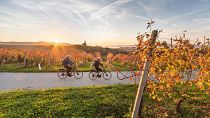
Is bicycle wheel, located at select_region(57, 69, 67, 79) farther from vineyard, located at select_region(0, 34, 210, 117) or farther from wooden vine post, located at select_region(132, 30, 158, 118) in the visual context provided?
wooden vine post, located at select_region(132, 30, 158, 118)

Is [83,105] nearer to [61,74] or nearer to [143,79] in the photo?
[143,79]

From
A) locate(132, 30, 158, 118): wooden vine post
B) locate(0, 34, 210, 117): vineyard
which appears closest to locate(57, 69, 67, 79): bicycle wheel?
locate(0, 34, 210, 117): vineyard

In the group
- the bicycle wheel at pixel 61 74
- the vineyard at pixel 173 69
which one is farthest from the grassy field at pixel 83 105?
the bicycle wheel at pixel 61 74

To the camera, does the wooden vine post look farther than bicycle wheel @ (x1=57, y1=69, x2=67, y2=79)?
No

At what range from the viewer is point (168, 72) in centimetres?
809

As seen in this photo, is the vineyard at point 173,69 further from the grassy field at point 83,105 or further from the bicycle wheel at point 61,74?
the bicycle wheel at point 61,74

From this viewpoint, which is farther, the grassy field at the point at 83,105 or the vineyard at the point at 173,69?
the grassy field at the point at 83,105

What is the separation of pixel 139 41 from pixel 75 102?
4779 millimetres

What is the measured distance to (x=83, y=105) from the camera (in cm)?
1049

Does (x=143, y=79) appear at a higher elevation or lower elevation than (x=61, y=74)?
higher

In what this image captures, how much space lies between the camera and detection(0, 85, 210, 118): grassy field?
9.45 meters

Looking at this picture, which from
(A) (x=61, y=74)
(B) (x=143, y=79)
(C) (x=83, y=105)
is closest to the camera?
(B) (x=143, y=79)

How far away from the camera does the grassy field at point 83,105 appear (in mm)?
9453

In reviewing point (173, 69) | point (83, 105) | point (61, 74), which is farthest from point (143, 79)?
point (61, 74)
